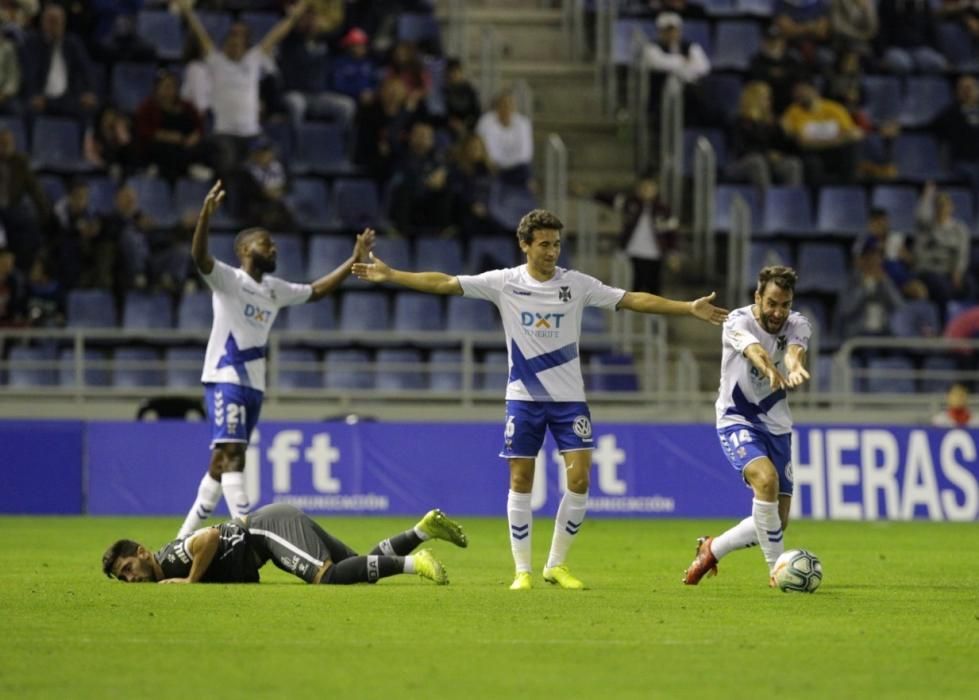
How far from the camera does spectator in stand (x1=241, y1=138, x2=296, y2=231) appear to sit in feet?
87.7

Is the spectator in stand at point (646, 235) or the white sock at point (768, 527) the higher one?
the spectator in stand at point (646, 235)

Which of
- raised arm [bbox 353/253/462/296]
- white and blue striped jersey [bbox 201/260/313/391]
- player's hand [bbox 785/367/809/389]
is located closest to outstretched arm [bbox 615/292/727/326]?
player's hand [bbox 785/367/809/389]

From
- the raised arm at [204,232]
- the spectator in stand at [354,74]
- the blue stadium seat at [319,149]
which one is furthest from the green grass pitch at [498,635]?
the spectator in stand at [354,74]

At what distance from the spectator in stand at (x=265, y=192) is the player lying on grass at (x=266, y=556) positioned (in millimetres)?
13164

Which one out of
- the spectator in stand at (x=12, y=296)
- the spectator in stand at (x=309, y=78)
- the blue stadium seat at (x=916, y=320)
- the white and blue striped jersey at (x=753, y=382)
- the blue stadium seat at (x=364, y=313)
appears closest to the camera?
the white and blue striped jersey at (x=753, y=382)

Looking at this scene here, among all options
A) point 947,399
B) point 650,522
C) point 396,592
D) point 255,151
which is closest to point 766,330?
point 396,592

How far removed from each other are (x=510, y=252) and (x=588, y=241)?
2.06 m

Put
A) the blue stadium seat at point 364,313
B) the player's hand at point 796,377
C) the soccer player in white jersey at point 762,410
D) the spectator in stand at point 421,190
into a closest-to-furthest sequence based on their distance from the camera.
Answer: the player's hand at point 796,377
the soccer player in white jersey at point 762,410
the blue stadium seat at point 364,313
the spectator in stand at point 421,190

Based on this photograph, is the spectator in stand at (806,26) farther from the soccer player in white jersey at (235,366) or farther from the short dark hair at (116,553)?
the short dark hair at (116,553)

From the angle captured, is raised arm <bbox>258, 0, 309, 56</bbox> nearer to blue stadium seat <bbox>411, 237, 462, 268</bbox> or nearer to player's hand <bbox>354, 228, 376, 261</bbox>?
blue stadium seat <bbox>411, 237, 462, 268</bbox>

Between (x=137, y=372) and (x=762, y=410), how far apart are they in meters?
13.4

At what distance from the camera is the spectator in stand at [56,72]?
2770cm

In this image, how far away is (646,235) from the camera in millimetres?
27312

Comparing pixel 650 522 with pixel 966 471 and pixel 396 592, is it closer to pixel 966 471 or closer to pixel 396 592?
pixel 966 471
